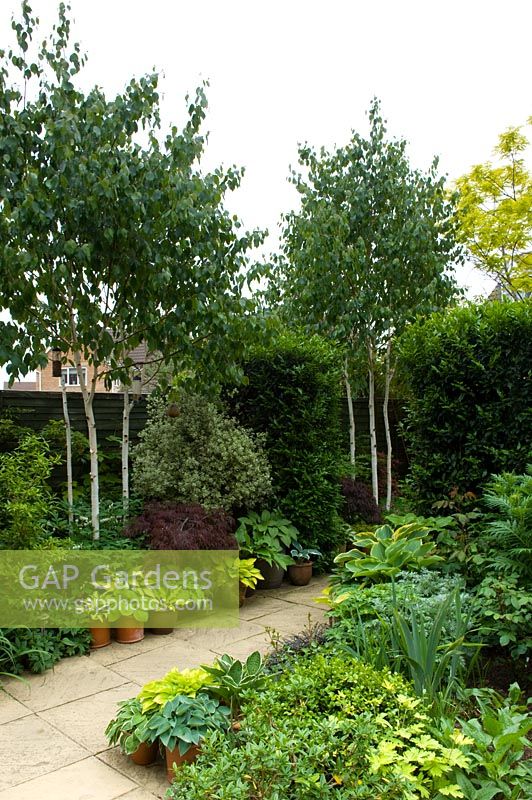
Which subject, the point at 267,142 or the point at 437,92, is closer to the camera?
the point at 267,142

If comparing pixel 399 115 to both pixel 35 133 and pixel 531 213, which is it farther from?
pixel 531 213

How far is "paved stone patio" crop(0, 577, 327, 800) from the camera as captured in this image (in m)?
2.26

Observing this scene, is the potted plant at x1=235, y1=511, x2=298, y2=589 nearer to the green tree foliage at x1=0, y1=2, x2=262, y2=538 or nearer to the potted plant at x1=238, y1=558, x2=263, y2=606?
the potted plant at x1=238, y1=558, x2=263, y2=606

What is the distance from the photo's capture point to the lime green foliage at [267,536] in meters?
5.00

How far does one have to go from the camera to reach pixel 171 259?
169 inches

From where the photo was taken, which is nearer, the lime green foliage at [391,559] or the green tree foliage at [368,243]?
the lime green foliage at [391,559]

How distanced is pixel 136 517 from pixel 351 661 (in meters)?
2.68

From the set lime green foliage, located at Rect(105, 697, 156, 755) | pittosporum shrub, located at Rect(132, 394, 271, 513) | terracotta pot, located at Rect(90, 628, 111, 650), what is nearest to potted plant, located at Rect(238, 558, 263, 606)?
pittosporum shrub, located at Rect(132, 394, 271, 513)

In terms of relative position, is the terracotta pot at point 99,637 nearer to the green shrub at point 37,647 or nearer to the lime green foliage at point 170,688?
the green shrub at point 37,647

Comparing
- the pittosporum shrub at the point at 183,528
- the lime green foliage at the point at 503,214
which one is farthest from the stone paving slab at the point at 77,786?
the lime green foliage at the point at 503,214

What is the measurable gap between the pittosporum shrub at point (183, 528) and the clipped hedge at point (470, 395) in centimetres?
158

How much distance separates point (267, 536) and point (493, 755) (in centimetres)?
321

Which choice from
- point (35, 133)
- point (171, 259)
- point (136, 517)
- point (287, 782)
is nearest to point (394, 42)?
point (171, 259)

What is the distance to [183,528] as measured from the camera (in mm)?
4504
